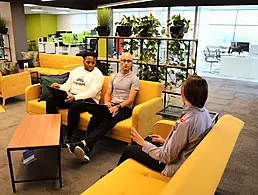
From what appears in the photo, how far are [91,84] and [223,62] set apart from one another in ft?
21.0

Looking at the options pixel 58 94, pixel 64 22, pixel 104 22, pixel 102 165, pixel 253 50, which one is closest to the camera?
pixel 102 165

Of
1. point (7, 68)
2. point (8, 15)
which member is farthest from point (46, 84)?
point (8, 15)

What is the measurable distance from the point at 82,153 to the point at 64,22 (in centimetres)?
1513

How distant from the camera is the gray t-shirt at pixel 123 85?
10.6 feet

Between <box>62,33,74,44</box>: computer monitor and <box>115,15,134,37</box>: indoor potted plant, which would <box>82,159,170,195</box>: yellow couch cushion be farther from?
<box>62,33,74,44</box>: computer monitor

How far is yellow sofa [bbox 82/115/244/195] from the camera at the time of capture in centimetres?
114

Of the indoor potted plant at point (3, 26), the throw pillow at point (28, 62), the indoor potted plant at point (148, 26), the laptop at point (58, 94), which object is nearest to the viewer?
the laptop at point (58, 94)

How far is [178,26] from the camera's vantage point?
11.9 feet

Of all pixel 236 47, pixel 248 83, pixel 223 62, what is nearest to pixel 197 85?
pixel 248 83

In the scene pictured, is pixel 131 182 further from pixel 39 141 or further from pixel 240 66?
pixel 240 66

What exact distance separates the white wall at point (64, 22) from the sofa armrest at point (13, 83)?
38.4 feet

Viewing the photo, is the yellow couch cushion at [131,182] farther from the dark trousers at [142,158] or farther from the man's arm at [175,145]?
the man's arm at [175,145]

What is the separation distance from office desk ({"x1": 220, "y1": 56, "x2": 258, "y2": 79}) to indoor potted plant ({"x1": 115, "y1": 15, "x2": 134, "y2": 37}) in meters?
5.45

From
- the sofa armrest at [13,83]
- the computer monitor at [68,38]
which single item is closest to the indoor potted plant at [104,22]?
the sofa armrest at [13,83]
